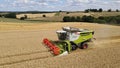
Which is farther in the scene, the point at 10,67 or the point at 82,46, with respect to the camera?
the point at 82,46

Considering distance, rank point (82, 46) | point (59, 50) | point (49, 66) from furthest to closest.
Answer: point (82, 46)
point (59, 50)
point (49, 66)

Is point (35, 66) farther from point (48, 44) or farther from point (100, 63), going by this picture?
point (48, 44)

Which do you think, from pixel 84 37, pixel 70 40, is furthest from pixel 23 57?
pixel 84 37

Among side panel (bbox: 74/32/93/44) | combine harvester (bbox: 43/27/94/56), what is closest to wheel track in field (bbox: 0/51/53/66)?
combine harvester (bbox: 43/27/94/56)

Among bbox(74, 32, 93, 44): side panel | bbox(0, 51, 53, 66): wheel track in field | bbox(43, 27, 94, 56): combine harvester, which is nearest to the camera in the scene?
bbox(0, 51, 53, 66): wheel track in field

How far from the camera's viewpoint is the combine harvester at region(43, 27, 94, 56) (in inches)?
713

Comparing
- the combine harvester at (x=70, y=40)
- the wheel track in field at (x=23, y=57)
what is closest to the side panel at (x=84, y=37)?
the combine harvester at (x=70, y=40)

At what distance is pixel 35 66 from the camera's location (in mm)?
12469

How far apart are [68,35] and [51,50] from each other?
5.27 ft

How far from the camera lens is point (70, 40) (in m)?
18.6

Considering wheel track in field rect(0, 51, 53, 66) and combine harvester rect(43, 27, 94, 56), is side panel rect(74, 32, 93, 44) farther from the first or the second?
wheel track in field rect(0, 51, 53, 66)

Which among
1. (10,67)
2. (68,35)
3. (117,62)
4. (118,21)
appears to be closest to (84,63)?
(117,62)

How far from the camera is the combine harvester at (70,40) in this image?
18.1 meters

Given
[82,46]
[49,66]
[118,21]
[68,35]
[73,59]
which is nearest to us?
[49,66]
